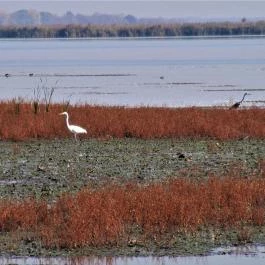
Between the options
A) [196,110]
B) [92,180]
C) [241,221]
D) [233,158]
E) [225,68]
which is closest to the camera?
[241,221]

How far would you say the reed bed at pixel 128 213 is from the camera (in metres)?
10.4

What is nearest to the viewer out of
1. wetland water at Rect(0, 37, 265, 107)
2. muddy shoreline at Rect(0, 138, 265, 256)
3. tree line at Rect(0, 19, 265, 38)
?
muddy shoreline at Rect(0, 138, 265, 256)

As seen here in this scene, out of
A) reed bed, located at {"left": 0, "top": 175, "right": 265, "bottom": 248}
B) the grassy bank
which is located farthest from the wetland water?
Answer: reed bed, located at {"left": 0, "top": 175, "right": 265, "bottom": 248}

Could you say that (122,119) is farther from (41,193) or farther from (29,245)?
(29,245)

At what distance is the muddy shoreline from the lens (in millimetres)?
10219

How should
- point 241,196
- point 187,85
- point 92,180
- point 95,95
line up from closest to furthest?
point 241,196 → point 92,180 → point 95,95 → point 187,85

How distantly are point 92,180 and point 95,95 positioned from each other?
73.6 feet

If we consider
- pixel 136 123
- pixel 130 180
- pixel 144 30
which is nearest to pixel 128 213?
pixel 130 180

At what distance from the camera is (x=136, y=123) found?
842 inches

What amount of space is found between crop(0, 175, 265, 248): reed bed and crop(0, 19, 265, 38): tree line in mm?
139860

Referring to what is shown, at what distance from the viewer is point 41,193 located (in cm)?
1337

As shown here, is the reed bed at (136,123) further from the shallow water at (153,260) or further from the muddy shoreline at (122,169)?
the shallow water at (153,260)

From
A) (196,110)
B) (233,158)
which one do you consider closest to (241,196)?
(233,158)

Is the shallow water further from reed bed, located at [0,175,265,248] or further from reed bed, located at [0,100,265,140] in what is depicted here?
reed bed, located at [0,100,265,140]
